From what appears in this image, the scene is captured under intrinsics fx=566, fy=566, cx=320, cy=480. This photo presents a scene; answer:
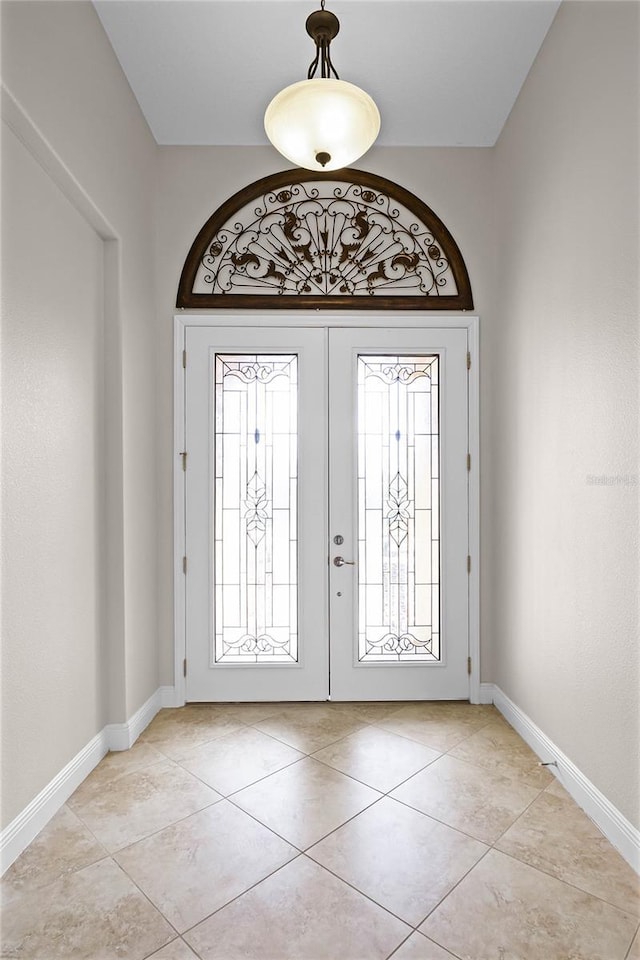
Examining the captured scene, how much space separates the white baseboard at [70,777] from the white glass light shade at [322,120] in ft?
8.81

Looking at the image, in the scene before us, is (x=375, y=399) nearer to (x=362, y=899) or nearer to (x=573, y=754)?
(x=573, y=754)

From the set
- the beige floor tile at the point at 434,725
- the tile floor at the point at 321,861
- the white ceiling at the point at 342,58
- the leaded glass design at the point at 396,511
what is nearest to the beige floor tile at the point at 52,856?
the tile floor at the point at 321,861

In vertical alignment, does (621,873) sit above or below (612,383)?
below

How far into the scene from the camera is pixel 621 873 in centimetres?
184

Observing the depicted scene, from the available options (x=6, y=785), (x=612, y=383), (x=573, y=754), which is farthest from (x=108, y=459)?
(x=573, y=754)

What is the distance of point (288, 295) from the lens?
10.8ft

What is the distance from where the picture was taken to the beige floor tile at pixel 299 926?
1.53 metres

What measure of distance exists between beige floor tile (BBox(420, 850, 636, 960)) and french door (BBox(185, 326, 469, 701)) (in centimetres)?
152

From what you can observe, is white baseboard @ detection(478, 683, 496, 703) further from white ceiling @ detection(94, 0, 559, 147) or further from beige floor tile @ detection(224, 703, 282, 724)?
white ceiling @ detection(94, 0, 559, 147)

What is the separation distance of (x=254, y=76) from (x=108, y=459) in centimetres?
203

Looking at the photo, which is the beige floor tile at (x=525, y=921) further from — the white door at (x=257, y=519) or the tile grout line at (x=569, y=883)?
the white door at (x=257, y=519)

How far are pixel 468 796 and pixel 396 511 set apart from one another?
1.50 meters

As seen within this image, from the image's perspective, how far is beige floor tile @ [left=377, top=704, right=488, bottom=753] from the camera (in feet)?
9.21

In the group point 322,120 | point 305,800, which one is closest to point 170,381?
point 322,120
